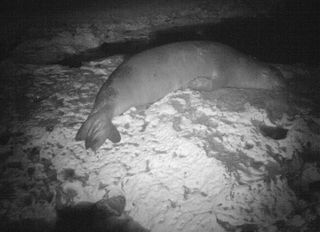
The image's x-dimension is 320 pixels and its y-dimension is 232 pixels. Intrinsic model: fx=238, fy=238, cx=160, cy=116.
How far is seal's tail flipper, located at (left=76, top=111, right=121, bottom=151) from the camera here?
255 cm

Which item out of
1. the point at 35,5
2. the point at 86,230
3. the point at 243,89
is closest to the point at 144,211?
the point at 86,230

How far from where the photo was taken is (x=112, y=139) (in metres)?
2.62

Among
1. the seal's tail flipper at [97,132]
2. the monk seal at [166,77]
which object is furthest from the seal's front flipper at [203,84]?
the seal's tail flipper at [97,132]

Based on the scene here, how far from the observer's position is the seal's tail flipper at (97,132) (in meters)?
2.55

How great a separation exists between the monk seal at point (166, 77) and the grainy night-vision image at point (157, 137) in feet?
0.05

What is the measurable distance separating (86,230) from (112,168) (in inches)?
24.9

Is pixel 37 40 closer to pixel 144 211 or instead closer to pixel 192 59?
pixel 192 59

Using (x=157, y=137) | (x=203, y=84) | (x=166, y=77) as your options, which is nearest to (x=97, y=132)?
(x=157, y=137)

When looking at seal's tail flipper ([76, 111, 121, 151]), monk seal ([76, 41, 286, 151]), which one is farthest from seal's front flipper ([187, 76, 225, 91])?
seal's tail flipper ([76, 111, 121, 151])

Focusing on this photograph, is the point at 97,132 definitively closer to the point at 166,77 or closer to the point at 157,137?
the point at 157,137

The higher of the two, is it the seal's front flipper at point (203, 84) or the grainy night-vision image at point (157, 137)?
the seal's front flipper at point (203, 84)

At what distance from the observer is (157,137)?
2.74 m

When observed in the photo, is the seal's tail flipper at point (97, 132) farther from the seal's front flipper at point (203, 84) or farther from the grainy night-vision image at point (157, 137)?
the seal's front flipper at point (203, 84)

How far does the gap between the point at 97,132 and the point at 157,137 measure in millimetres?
670
